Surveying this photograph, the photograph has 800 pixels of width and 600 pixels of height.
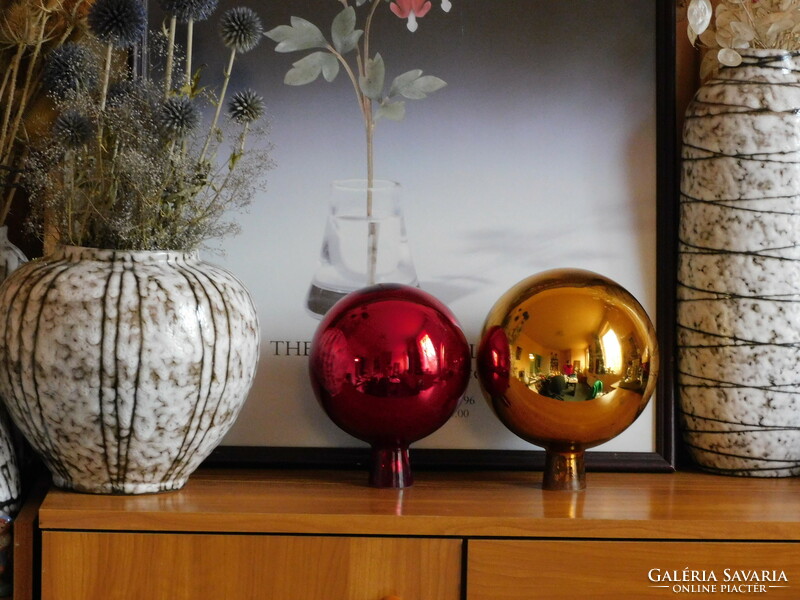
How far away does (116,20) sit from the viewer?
820 mm

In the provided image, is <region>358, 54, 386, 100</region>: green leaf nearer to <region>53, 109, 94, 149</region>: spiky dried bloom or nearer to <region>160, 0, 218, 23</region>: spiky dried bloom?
<region>160, 0, 218, 23</region>: spiky dried bloom

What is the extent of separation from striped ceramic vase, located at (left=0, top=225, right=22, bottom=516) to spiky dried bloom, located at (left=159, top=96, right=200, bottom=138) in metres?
0.24

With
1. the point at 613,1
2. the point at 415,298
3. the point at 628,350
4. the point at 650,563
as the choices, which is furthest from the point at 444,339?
the point at 613,1

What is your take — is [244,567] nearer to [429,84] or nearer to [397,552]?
[397,552]

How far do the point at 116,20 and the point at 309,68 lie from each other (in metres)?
0.24

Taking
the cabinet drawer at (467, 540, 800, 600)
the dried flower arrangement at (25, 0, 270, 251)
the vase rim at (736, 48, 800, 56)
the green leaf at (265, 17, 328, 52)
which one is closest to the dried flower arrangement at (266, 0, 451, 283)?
the green leaf at (265, 17, 328, 52)

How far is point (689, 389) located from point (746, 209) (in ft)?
0.69

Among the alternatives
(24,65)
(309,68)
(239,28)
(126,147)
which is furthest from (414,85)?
(24,65)

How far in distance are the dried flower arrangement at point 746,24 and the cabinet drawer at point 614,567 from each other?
0.52m

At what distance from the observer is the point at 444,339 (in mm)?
864

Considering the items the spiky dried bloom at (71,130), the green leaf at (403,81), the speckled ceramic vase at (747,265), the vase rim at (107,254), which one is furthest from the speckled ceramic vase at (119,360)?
the speckled ceramic vase at (747,265)

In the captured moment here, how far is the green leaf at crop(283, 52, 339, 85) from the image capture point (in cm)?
100

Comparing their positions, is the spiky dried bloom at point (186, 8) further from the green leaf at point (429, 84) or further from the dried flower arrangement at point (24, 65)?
the green leaf at point (429, 84)

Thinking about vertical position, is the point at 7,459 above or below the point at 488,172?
below
